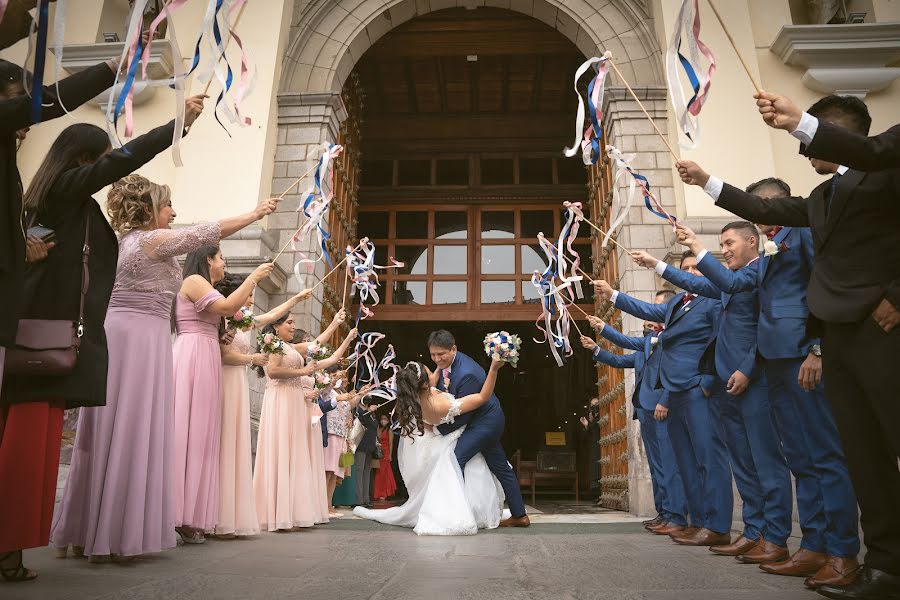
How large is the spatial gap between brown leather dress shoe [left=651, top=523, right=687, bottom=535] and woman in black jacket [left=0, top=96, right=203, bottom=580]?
406cm

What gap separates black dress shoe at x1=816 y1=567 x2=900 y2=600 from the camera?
2.29 metres

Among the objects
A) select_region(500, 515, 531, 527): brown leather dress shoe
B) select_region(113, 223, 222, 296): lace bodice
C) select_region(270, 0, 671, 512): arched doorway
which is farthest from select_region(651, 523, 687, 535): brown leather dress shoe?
select_region(113, 223, 222, 296): lace bodice

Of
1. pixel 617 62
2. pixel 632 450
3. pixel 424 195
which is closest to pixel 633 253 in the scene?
pixel 632 450

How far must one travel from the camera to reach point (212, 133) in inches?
329

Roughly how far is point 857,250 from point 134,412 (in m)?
3.37

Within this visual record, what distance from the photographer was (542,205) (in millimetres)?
11688

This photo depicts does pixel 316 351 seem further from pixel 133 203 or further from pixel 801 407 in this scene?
pixel 801 407

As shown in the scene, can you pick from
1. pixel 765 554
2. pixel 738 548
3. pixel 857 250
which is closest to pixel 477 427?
pixel 738 548

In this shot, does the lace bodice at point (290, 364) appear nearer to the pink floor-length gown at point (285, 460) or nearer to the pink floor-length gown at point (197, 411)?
the pink floor-length gown at point (285, 460)

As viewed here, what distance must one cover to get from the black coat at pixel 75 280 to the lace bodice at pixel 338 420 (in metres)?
5.15

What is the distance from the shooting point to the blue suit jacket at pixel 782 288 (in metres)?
3.26

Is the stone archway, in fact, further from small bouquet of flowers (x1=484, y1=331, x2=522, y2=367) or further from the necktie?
the necktie

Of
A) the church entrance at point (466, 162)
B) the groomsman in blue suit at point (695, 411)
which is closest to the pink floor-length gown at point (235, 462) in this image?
the groomsman in blue suit at point (695, 411)

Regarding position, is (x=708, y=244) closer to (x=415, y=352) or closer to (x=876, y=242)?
(x=876, y=242)
